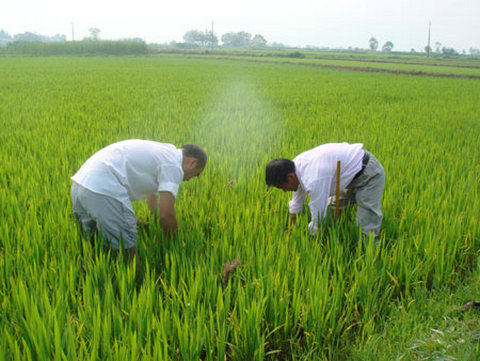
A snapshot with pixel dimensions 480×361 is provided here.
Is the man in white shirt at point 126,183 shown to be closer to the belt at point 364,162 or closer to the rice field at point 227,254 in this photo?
the rice field at point 227,254

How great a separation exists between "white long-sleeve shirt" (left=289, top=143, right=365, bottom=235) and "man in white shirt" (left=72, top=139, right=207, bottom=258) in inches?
23.9

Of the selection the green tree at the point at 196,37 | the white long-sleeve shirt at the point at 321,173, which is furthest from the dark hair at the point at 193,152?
the green tree at the point at 196,37

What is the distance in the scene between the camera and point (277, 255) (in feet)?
6.68

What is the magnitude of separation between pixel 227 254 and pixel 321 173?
2.30ft

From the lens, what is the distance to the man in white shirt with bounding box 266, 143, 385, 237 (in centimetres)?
226

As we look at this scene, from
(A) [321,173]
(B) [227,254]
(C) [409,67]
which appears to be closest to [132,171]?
(B) [227,254]

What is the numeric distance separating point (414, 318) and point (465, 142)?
432cm

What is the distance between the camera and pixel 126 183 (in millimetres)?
2133

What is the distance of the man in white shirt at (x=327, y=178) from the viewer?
7.41 ft

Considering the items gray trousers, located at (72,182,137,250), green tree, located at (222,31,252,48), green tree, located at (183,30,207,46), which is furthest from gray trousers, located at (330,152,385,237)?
green tree, located at (222,31,252,48)

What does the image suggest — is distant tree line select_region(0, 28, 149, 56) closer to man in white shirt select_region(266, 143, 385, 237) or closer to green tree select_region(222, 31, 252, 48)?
man in white shirt select_region(266, 143, 385, 237)

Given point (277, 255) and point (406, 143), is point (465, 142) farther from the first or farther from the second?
point (277, 255)

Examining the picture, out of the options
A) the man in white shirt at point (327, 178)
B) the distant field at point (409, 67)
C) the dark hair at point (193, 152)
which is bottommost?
the man in white shirt at point (327, 178)

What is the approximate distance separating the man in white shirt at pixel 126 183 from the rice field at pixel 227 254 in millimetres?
116
